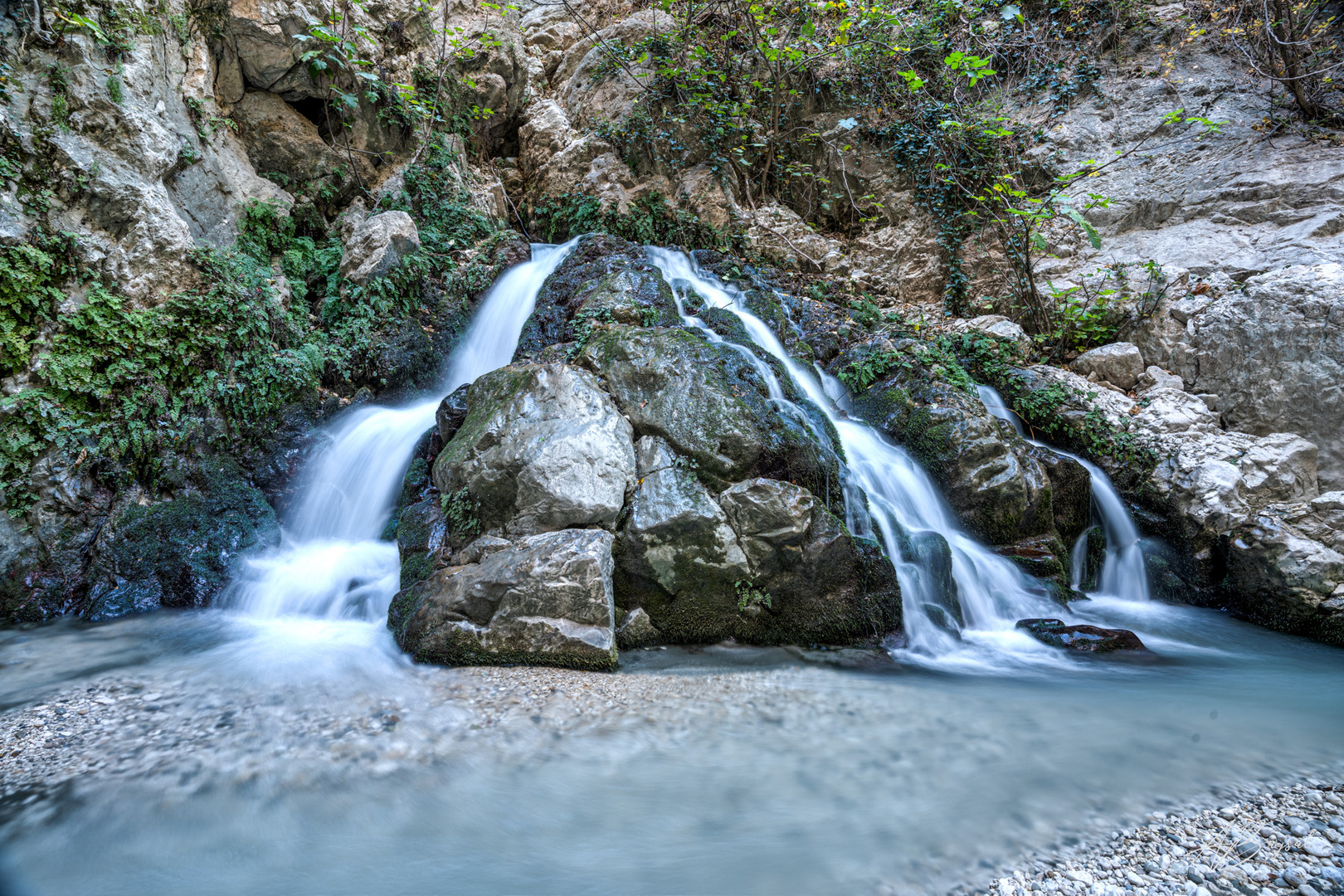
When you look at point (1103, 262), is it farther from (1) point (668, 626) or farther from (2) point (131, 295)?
(2) point (131, 295)

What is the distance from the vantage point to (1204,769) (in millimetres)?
2537

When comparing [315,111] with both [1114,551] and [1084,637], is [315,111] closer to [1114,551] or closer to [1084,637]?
[1084,637]

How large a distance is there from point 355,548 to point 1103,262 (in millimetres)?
11196

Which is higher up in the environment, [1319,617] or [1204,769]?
[1319,617]

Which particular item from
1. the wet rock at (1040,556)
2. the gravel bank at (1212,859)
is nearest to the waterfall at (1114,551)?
the wet rock at (1040,556)

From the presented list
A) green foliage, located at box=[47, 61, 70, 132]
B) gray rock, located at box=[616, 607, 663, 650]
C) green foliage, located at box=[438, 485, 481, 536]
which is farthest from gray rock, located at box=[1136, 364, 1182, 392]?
green foliage, located at box=[47, 61, 70, 132]

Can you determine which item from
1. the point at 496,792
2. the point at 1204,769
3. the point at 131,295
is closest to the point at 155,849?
the point at 496,792

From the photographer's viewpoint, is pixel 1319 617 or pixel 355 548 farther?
pixel 355 548

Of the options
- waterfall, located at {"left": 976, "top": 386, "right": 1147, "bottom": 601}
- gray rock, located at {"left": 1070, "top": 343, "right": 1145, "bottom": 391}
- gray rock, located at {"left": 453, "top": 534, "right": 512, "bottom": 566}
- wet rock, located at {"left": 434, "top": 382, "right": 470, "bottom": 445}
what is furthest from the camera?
gray rock, located at {"left": 1070, "top": 343, "right": 1145, "bottom": 391}

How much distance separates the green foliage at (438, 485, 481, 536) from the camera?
4.32 m

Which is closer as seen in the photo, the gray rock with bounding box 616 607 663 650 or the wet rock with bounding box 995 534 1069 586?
the gray rock with bounding box 616 607 663 650

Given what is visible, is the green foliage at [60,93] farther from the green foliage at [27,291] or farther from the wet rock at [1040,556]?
the wet rock at [1040,556]

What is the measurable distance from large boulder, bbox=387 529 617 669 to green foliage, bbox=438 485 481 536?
0.38 metres

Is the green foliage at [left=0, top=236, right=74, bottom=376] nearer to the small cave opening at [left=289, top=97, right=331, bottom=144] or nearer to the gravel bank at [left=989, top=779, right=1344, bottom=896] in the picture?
the small cave opening at [left=289, top=97, right=331, bottom=144]
